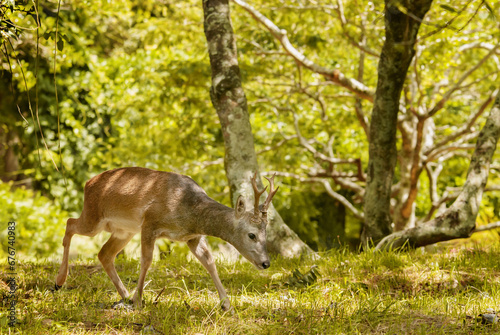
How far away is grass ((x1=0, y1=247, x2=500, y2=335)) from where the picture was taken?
340cm

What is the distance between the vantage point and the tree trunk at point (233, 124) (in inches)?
221

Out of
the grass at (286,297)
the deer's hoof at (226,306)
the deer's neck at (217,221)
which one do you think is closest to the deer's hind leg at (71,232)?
the grass at (286,297)

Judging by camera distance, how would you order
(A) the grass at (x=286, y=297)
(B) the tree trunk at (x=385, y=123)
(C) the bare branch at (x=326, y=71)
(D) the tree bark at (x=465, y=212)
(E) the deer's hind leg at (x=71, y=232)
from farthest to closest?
1. (C) the bare branch at (x=326, y=71)
2. (B) the tree trunk at (x=385, y=123)
3. (D) the tree bark at (x=465, y=212)
4. (E) the deer's hind leg at (x=71, y=232)
5. (A) the grass at (x=286, y=297)

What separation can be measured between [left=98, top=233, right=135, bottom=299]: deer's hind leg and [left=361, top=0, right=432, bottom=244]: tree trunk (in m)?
2.57

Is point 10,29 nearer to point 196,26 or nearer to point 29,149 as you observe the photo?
point 196,26

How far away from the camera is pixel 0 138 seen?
541 inches

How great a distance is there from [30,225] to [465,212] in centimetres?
790

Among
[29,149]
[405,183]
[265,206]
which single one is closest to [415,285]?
[265,206]

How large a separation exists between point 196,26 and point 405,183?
4.46 meters

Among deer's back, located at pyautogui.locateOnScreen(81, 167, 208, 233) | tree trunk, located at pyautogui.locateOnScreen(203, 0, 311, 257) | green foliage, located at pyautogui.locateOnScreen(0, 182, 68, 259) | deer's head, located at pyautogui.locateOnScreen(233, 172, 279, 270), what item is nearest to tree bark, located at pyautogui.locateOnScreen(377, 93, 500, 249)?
tree trunk, located at pyautogui.locateOnScreen(203, 0, 311, 257)

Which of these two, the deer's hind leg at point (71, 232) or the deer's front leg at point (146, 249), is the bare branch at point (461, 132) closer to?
the deer's front leg at point (146, 249)

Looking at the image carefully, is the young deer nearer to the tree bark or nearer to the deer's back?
the deer's back

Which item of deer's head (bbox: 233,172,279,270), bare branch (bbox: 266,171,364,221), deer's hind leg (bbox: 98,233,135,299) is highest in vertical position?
deer's head (bbox: 233,172,279,270)

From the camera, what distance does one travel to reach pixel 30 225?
9945 mm
